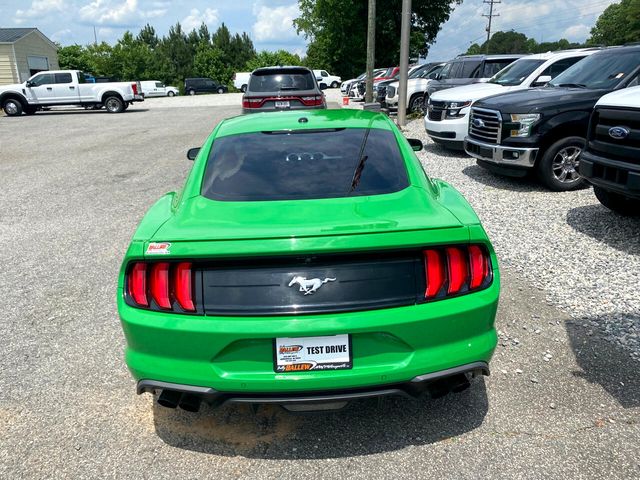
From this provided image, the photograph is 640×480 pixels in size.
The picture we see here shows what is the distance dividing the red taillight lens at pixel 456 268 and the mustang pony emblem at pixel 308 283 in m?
0.57

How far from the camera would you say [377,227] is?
2.41m

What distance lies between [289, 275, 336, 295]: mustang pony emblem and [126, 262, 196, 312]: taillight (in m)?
0.48

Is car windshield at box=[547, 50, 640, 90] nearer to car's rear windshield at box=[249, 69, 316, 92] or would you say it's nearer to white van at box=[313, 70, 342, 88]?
car's rear windshield at box=[249, 69, 316, 92]

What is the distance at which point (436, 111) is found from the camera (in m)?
11.0

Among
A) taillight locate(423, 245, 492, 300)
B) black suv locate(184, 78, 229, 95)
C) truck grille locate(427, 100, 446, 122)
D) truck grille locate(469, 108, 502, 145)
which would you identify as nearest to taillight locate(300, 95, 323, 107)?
truck grille locate(427, 100, 446, 122)

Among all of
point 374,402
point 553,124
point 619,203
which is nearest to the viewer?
point 374,402

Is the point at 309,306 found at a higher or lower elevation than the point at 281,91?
lower

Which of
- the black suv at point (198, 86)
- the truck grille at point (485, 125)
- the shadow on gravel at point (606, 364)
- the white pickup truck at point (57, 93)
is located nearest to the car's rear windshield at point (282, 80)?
the truck grille at point (485, 125)

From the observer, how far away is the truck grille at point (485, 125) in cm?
790

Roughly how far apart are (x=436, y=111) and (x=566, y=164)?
153 inches

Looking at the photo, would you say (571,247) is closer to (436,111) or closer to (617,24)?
(436,111)

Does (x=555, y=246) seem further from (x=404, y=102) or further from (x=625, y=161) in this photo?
(x=404, y=102)

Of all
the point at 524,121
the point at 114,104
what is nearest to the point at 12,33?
the point at 114,104

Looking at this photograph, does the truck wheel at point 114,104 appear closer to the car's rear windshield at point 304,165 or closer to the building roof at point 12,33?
the building roof at point 12,33
